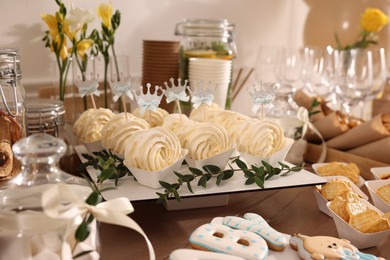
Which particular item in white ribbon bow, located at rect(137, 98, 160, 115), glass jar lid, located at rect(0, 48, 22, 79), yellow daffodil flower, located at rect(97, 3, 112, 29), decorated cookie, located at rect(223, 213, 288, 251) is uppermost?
yellow daffodil flower, located at rect(97, 3, 112, 29)

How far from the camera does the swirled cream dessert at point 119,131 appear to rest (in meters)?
0.95

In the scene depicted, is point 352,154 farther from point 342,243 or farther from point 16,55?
point 16,55

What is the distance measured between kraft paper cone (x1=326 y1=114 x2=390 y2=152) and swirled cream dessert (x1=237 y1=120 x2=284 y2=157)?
394mm

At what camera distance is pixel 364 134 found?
1.28 meters

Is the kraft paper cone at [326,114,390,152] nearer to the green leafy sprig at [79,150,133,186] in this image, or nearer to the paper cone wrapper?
the paper cone wrapper

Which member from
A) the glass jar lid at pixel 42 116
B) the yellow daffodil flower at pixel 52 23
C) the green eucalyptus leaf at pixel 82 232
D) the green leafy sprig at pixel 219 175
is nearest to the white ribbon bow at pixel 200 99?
the green leafy sprig at pixel 219 175

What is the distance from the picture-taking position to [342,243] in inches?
26.7

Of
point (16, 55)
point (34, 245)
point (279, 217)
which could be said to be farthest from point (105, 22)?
point (34, 245)

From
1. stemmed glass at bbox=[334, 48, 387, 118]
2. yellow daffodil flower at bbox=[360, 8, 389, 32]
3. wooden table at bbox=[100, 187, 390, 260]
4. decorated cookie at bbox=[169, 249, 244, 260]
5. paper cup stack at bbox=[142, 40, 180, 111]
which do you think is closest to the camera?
decorated cookie at bbox=[169, 249, 244, 260]

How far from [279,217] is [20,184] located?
1.70 ft

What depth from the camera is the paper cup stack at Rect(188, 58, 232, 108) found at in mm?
1298

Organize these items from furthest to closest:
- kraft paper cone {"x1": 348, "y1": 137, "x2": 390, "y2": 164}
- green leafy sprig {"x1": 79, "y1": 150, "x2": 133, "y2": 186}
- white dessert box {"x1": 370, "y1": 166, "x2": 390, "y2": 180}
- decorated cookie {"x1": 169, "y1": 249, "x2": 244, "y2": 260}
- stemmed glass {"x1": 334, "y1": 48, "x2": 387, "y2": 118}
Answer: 1. stemmed glass {"x1": 334, "y1": 48, "x2": 387, "y2": 118}
2. kraft paper cone {"x1": 348, "y1": 137, "x2": 390, "y2": 164}
3. white dessert box {"x1": 370, "y1": 166, "x2": 390, "y2": 180}
4. green leafy sprig {"x1": 79, "y1": 150, "x2": 133, "y2": 186}
5. decorated cookie {"x1": 169, "y1": 249, "x2": 244, "y2": 260}

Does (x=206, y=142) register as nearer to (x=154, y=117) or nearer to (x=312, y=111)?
(x=154, y=117)

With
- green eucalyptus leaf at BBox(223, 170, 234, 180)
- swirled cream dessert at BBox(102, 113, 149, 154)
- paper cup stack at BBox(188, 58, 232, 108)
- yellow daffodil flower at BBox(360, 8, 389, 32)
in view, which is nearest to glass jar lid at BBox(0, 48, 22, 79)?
swirled cream dessert at BBox(102, 113, 149, 154)
